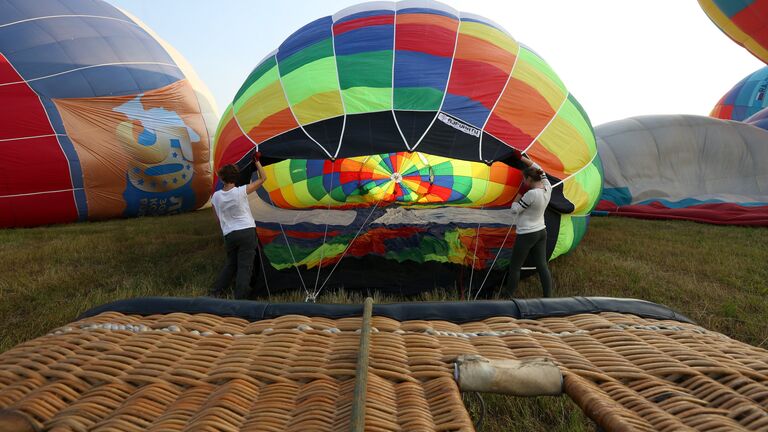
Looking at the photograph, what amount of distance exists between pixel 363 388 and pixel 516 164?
259 centimetres

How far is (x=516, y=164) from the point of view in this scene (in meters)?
2.92

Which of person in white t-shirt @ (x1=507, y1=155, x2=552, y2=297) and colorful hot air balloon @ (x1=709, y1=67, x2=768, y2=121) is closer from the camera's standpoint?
person in white t-shirt @ (x1=507, y1=155, x2=552, y2=297)

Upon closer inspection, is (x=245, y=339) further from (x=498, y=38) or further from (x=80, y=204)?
(x=80, y=204)

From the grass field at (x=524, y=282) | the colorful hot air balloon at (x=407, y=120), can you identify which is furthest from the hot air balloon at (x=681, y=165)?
the colorful hot air balloon at (x=407, y=120)

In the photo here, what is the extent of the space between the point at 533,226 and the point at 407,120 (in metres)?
1.05

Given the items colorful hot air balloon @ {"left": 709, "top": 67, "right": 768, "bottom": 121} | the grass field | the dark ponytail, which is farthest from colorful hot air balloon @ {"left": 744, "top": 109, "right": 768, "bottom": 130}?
the dark ponytail

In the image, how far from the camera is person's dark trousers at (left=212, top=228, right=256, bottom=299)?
2816mm

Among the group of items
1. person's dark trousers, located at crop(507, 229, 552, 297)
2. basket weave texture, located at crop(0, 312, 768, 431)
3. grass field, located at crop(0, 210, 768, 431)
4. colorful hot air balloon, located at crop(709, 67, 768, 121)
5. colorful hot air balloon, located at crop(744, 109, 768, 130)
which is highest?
colorful hot air balloon, located at crop(709, 67, 768, 121)

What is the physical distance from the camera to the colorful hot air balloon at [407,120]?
2742 millimetres

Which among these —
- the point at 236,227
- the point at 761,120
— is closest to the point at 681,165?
the point at 761,120

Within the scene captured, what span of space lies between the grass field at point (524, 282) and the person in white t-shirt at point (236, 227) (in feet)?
0.66

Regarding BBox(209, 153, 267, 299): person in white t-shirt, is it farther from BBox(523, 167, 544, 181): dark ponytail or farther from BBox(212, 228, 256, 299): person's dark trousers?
BBox(523, 167, 544, 181): dark ponytail

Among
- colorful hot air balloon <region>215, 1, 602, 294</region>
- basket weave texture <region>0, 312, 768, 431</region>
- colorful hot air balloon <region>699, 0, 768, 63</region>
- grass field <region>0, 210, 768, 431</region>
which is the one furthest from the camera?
colorful hot air balloon <region>699, 0, 768, 63</region>

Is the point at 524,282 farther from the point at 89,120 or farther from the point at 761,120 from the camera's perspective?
the point at 761,120
